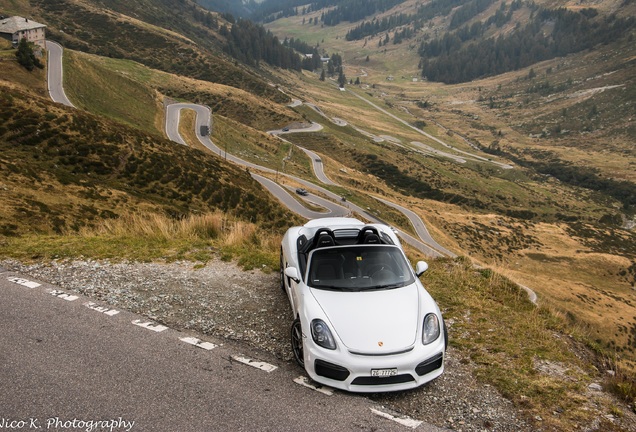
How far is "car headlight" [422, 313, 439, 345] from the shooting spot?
6.09m

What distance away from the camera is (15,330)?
6578mm

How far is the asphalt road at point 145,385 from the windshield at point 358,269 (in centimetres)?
170

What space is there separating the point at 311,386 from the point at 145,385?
7.75ft

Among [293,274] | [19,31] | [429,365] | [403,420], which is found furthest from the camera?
[19,31]

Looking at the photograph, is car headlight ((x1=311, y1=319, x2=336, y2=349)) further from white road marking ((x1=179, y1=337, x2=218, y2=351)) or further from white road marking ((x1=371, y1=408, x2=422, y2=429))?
white road marking ((x1=179, y1=337, x2=218, y2=351))

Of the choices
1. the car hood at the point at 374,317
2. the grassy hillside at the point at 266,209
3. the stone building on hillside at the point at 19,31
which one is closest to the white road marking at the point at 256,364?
the car hood at the point at 374,317

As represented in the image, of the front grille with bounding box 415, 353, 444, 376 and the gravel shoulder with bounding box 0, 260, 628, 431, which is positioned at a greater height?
the front grille with bounding box 415, 353, 444, 376

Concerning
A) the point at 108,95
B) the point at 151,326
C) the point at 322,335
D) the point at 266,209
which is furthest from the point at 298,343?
the point at 108,95

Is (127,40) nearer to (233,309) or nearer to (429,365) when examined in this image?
(233,309)

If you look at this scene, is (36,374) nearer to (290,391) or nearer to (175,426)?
(175,426)

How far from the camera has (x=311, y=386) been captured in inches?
226

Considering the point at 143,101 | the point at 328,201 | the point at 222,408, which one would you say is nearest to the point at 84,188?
the point at 222,408

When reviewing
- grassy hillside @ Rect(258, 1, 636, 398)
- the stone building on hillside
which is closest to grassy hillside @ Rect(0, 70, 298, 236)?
grassy hillside @ Rect(258, 1, 636, 398)

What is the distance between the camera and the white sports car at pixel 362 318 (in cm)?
561
